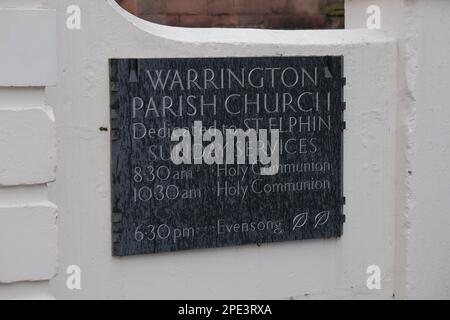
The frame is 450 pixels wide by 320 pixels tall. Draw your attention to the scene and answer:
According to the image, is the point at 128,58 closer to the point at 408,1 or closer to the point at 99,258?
the point at 99,258

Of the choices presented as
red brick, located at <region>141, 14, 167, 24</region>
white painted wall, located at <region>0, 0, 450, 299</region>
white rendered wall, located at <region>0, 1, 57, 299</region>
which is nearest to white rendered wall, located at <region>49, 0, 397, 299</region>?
white painted wall, located at <region>0, 0, 450, 299</region>

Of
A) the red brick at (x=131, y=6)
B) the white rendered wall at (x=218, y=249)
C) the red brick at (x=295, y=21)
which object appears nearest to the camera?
the white rendered wall at (x=218, y=249)

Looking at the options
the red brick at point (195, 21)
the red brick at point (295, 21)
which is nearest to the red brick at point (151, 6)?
the red brick at point (195, 21)

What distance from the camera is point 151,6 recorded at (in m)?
6.43

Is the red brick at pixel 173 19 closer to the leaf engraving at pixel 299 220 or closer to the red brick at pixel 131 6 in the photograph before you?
the red brick at pixel 131 6

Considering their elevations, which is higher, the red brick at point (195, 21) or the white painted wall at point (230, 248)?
the red brick at point (195, 21)

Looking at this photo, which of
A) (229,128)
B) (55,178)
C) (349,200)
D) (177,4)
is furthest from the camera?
(177,4)

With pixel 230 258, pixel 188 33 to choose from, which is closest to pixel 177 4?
pixel 188 33

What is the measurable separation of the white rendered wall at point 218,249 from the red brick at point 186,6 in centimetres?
148

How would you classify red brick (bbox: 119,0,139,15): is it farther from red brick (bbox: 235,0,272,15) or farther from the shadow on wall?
red brick (bbox: 235,0,272,15)

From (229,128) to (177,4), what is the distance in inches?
72.5

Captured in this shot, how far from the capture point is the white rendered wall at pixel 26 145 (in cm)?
430

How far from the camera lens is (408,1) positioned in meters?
5.19

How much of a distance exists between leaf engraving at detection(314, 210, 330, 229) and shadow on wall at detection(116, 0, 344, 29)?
1876 millimetres
